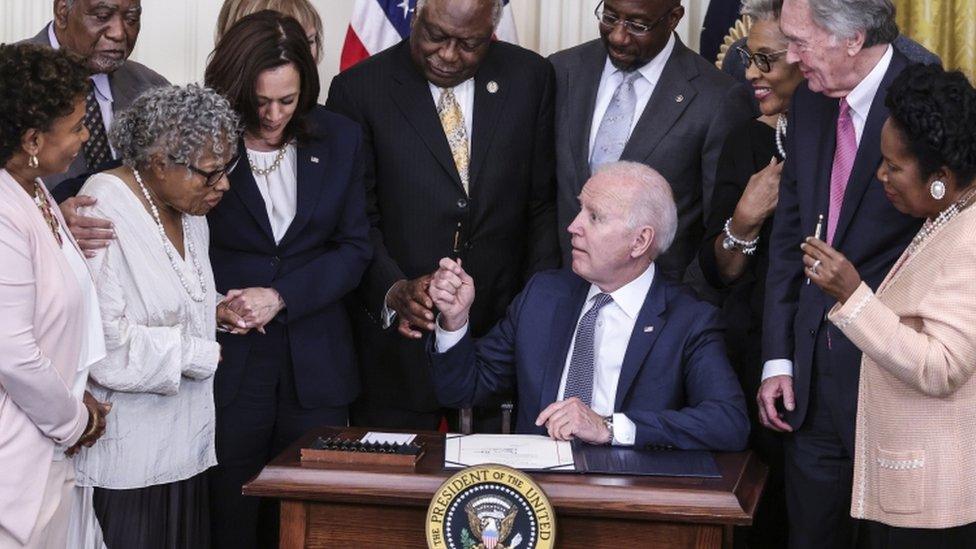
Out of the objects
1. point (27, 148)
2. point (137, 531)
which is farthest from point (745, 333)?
point (27, 148)

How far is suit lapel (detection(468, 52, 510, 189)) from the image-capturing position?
432 centimetres

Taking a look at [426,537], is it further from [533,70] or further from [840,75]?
[533,70]

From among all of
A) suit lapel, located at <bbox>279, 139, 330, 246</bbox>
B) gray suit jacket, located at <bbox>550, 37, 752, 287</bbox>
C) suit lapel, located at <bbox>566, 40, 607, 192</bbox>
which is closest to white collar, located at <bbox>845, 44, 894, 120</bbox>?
gray suit jacket, located at <bbox>550, 37, 752, 287</bbox>

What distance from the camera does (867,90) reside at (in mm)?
3566

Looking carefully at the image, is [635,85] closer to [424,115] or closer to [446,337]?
[424,115]

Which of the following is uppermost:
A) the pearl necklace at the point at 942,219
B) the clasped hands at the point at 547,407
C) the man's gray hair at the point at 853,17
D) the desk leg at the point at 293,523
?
the man's gray hair at the point at 853,17

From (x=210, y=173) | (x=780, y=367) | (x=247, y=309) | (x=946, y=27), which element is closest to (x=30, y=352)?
(x=210, y=173)

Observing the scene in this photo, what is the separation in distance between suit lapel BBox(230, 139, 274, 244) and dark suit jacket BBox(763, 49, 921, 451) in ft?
4.56

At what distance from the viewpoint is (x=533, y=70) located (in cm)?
445

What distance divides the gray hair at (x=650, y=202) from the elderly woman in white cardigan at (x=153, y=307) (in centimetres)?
102

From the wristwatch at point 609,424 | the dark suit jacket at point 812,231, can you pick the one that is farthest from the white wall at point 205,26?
Result: the wristwatch at point 609,424

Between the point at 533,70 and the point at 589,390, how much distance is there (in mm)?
1178

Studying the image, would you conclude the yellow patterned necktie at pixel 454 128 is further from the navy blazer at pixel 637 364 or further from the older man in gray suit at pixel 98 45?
the older man in gray suit at pixel 98 45

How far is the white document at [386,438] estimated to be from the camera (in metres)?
3.42
